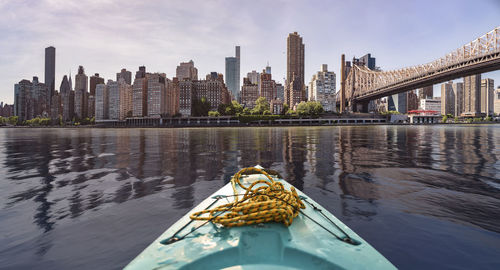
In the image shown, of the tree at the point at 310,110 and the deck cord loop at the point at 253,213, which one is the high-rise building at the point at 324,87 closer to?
the tree at the point at 310,110

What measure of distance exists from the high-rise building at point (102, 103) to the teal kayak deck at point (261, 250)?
715 feet

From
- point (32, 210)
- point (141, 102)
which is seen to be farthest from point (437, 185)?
point (141, 102)

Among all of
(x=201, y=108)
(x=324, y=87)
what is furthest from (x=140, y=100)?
(x=324, y=87)

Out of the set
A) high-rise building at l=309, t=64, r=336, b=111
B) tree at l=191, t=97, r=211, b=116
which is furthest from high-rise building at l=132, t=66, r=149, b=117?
high-rise building at l=309, t=64, r=336, b=111

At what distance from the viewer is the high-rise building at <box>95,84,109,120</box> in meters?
190

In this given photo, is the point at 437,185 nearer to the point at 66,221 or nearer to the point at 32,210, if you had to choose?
the point at 66,221

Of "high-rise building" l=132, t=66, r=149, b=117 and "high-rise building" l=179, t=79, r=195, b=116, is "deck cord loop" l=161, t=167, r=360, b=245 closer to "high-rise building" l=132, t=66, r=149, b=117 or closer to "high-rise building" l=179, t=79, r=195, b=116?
"high-rise building" l=179, t=79, r=195, b=116

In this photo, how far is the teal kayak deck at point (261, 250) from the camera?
1992 mm

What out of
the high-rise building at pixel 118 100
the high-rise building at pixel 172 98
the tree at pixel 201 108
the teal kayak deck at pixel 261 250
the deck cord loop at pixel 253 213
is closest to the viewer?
the teal kayak deck at pixel 261 250

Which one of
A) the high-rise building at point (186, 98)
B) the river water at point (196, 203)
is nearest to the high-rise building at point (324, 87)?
the high-rise building at point (186, 98)

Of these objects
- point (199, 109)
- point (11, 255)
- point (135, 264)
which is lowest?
point (11, 255)

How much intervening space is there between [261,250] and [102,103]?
22404 cm

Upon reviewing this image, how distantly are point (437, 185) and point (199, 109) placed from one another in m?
145

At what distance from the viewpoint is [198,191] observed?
6324 millimetres
